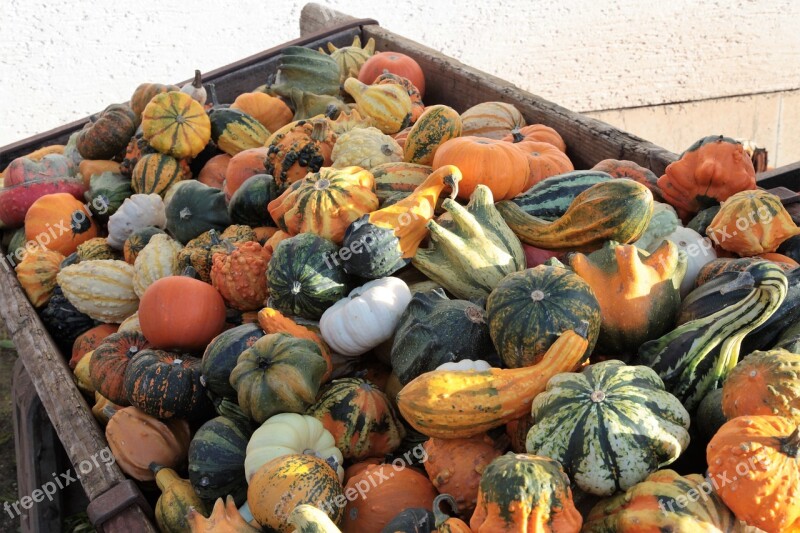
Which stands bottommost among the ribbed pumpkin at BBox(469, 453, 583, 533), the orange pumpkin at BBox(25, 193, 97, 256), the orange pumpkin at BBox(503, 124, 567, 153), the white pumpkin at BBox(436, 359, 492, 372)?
the orange pumpkin at BBox(25, 193, 97, 256)

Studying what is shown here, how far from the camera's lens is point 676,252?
7.11 feet

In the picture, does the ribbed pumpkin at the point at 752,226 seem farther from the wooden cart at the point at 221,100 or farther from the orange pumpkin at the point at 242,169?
the orange pumpkin at the point at 242,169

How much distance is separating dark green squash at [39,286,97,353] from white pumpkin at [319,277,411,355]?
1.58 metres

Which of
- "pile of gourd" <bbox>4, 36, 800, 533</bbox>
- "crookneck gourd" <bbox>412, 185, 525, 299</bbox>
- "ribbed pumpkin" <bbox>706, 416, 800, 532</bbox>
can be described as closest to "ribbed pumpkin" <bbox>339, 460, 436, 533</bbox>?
"pile of gourd" <bbox>4, 36, 800, 533</bbox>

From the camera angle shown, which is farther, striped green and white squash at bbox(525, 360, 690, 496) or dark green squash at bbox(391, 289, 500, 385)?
dark green squash at bbox(391, 289, 500, 385)

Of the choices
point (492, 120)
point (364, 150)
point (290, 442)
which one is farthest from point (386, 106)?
point (290, 442)

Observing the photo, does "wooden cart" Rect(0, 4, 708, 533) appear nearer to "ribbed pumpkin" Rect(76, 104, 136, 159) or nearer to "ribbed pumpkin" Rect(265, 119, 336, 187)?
"ribbed pumpkin" Rect(76, 104, 136, 159)

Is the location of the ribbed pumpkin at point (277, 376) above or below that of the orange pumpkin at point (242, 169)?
below

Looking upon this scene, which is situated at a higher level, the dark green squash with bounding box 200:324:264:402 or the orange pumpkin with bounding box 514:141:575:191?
the orange pumpkin with bounding box 514:141:575:191

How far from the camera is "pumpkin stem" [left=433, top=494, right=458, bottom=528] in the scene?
1599 mm

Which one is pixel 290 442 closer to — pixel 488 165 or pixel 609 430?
pixel 609 430

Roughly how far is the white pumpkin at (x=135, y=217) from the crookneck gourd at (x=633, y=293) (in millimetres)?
2330

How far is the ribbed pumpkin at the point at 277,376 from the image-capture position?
2137 mm

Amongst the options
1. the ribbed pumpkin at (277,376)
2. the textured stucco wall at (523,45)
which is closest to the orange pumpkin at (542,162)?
the ribbed pumpkin at (277,376)
